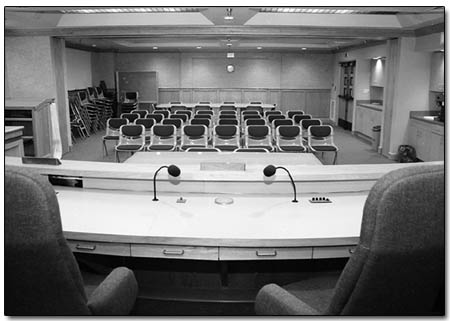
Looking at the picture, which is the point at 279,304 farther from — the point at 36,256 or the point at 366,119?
the point at 366,119

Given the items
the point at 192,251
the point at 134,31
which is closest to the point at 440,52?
the point at 134,31

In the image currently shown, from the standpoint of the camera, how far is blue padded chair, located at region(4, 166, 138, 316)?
50.1 inches

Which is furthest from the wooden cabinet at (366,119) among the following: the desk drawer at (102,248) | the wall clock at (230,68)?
the desk drawer at (102,248)

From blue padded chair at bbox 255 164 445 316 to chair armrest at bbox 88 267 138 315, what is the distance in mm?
847

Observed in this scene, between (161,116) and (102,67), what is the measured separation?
761cm

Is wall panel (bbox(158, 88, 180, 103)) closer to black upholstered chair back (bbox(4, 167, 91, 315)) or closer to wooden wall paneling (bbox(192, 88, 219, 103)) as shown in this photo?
wooden wall paneling (bbox(192, 88, 219, 103))

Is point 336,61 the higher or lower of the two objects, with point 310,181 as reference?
higher

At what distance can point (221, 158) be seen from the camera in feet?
16.7

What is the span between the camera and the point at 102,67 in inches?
619

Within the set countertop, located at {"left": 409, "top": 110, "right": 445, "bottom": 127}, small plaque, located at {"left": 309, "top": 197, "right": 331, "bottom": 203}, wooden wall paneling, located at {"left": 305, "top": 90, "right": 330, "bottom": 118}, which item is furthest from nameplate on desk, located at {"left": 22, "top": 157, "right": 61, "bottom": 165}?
wooden wall paneling, located at {"left": 305, "top": 90, "right": 330, "bottom": 118}

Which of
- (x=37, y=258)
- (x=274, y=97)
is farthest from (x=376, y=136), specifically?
(x=37, y=258)

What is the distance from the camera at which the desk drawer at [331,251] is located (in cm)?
214

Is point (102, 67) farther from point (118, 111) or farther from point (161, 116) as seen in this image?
point (161, 116)

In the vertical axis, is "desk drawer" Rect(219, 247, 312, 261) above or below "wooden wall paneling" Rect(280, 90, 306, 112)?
below
